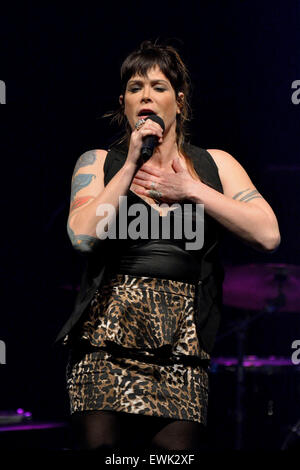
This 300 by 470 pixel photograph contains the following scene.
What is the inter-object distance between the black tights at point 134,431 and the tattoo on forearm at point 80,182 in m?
0.66

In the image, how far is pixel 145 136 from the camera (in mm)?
1946

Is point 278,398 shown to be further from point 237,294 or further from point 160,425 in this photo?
point 160,425

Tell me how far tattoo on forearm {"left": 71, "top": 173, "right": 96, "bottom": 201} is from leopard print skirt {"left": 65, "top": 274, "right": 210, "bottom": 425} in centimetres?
30

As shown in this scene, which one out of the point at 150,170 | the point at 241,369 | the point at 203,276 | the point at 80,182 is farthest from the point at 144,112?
the point at 241,369

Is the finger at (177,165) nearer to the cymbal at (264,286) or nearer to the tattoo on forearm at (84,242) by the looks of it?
the tattoo on forearm at (84,242)

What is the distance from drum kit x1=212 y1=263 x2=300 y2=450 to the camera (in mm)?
3719

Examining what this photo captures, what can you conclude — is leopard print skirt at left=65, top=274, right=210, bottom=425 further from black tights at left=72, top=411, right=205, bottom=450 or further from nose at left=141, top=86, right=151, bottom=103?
nose at left=141, top=86, right=151, bottom=103

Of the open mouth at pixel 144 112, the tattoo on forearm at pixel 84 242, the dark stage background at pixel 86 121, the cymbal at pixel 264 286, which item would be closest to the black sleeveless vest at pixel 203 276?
the tattoo on forearm at pixel 84 242

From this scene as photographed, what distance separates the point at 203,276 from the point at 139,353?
0.31 m

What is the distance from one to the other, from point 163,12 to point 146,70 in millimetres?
2065

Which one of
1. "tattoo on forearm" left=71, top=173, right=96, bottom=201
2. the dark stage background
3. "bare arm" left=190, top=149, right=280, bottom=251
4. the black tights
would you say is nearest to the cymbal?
the dark stage background

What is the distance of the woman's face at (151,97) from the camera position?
7.04 feet

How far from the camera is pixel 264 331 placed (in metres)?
4.73

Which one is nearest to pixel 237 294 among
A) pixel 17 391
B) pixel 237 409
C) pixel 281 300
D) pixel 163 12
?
pixel 281 300
